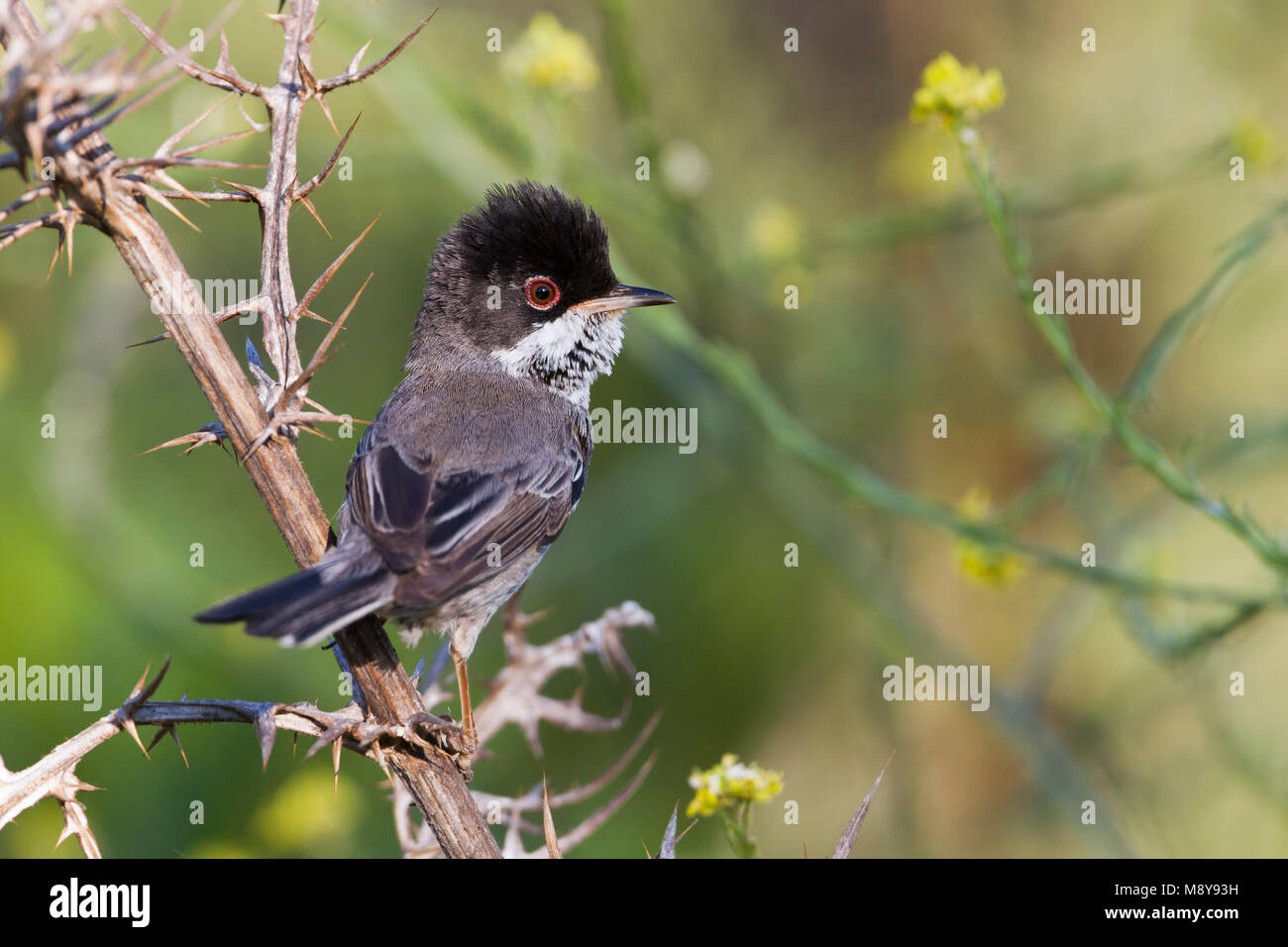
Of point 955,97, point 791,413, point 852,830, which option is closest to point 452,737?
point 852,830

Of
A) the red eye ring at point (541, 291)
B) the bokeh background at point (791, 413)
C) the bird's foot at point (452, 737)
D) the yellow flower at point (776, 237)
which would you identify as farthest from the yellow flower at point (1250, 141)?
the bird's foot at point (452, 737)

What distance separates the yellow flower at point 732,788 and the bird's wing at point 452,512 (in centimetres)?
102

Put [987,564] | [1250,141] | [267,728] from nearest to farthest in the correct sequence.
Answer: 1. [267,728]
2. [987,564]
3. [1250,141]

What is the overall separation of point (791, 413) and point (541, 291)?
219 cm

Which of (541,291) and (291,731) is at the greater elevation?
(541,291)

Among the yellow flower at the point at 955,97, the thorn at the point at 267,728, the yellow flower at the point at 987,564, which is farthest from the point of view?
the yellow flower at the point at 987,564

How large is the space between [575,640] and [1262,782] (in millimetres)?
2988

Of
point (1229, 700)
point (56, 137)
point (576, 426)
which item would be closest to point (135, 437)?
point (576, 426)

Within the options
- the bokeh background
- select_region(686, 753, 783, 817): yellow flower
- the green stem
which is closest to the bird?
the bokeh background

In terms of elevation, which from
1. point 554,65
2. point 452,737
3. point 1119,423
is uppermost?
point 554,65

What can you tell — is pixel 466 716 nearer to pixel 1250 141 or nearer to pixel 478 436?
pixel 478 436

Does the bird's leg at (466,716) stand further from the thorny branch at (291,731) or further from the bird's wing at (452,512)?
the bird's wing at (452,512)

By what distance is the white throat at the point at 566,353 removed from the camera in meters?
4.62

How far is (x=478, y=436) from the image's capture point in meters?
4.14
